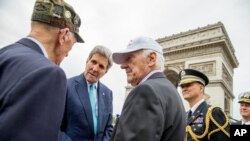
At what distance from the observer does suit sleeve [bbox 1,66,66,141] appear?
1027 millimetres

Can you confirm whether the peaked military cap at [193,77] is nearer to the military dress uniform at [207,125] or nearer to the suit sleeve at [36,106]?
the military dress uniform at [207,125]

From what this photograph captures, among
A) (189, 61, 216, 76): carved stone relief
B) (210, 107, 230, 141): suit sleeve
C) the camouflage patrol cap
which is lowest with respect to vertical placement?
(210, 107, 230, 141): suit sleeve

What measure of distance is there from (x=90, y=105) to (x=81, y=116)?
207 mm

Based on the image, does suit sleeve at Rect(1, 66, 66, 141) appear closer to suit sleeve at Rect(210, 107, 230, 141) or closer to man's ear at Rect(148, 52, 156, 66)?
man's ear at Rect(148, 52, 156, 66)

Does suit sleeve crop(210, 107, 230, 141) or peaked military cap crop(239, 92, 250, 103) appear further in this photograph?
peaked military cap crop(239, 92, 250, 103)

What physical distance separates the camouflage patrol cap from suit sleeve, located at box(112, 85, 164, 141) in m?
0.67

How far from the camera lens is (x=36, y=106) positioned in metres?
1.07

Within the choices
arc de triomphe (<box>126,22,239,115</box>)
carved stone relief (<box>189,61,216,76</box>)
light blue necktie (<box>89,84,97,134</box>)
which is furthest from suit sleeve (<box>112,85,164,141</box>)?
carved stone relief (<box>189,61,216,76</box>)

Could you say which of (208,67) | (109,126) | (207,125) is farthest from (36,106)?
(208,67)

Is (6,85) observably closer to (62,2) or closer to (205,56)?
(62,2)

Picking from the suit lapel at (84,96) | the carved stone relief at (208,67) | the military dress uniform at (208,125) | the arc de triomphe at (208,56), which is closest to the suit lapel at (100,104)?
the suit lapel at (84,96)

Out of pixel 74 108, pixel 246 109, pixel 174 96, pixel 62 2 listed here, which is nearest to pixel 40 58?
pixel 62 2

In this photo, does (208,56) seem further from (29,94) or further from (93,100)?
(29,94)

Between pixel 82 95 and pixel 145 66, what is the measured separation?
1129 millimetres
